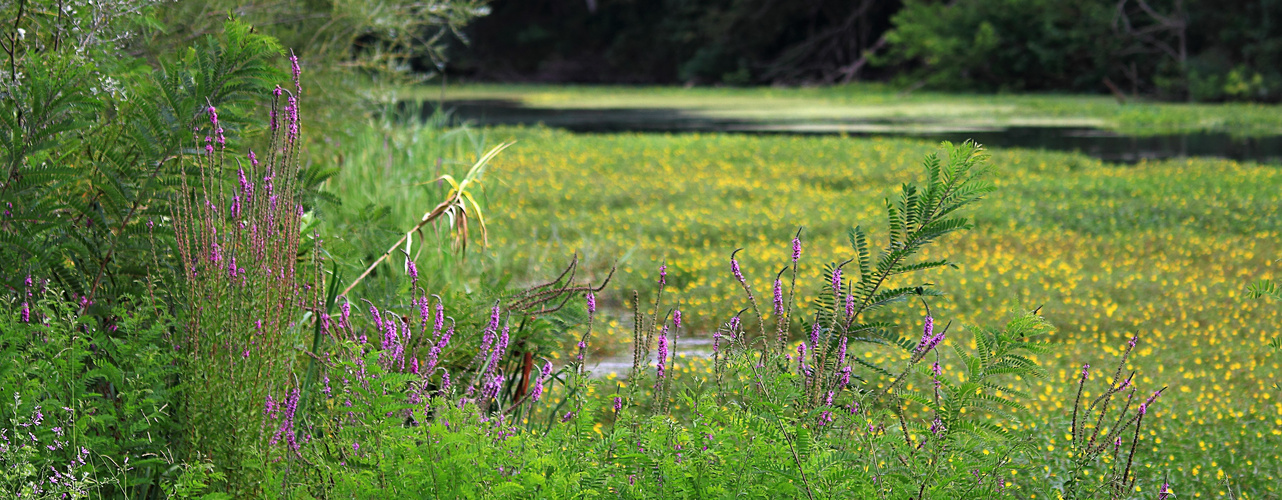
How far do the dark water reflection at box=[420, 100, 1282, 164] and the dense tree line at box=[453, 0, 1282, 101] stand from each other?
832 centimetres

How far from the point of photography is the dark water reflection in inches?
693

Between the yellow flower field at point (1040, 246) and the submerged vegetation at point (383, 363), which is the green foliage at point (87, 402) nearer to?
the submerged vegetation at point (383, 363)

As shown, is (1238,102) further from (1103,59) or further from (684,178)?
(684,178)

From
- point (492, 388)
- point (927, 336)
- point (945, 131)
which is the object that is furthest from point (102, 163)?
point (945, 131)

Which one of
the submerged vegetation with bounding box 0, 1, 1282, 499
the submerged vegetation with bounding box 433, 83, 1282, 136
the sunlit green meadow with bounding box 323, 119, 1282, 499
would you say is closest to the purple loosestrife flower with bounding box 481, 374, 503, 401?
the submerged vegetation with bounding box 0, 1, 1282, 499

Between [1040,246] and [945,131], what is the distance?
491 inches

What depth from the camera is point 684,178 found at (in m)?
13.5

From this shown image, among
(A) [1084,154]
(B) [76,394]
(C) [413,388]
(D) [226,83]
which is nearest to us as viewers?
(C) [413,388]

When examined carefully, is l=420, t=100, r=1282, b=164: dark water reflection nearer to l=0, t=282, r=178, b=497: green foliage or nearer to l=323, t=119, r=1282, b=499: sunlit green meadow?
l=323, t=119, r=1282, b=499: sunlit green meadow

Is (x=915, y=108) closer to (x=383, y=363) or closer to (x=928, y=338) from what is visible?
(x=928, y=338)

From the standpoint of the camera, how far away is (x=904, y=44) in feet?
119

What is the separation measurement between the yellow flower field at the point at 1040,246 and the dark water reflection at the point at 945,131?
2.31 metres

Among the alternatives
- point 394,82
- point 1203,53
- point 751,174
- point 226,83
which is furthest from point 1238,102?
point 226,83

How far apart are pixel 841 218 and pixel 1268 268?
3341mm
